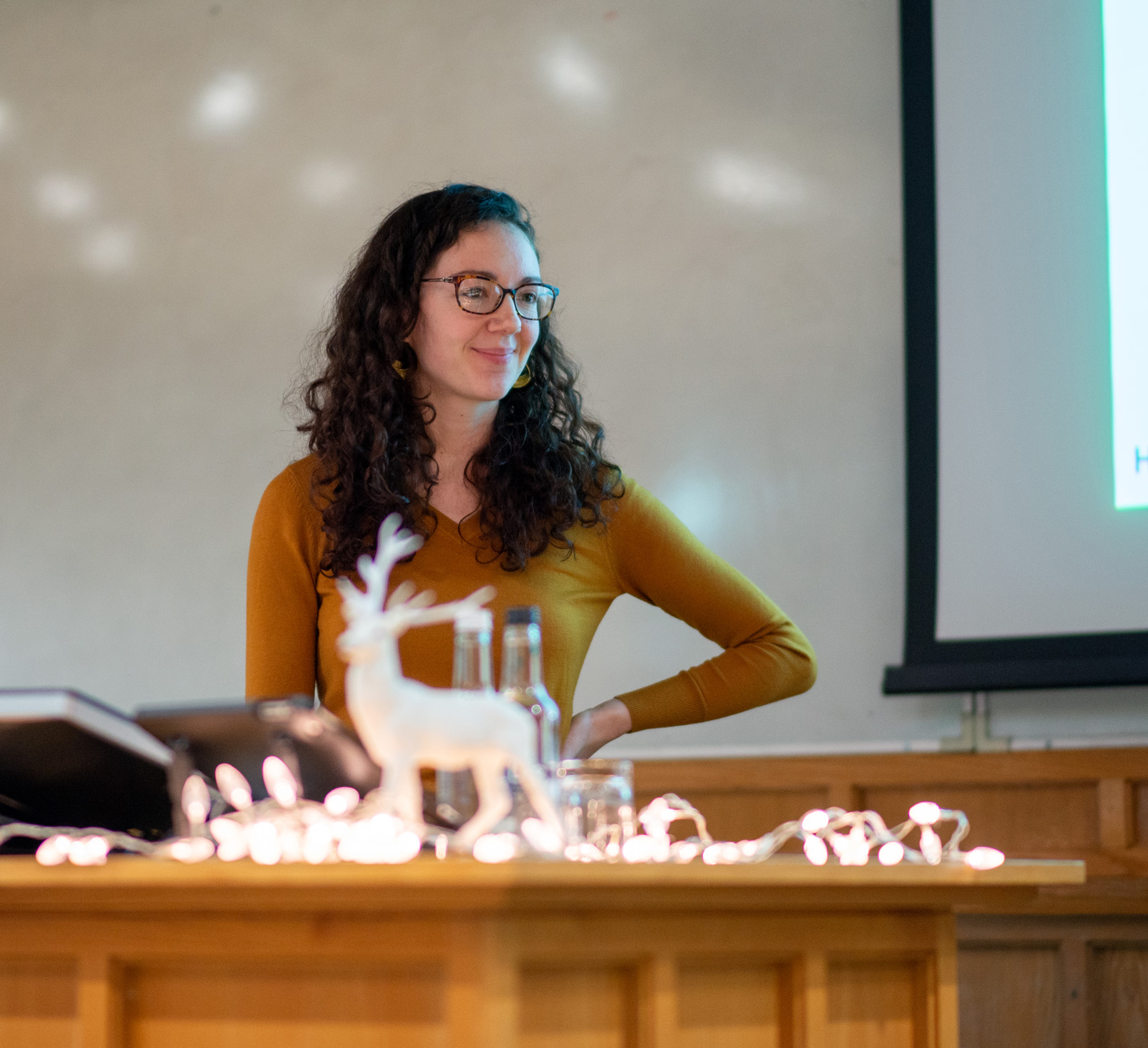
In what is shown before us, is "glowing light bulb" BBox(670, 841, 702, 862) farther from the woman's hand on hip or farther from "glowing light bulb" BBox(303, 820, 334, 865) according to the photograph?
the woman's hand on hip

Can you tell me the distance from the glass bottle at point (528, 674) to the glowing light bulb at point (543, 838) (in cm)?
17

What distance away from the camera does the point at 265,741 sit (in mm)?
908

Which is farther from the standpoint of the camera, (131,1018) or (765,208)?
(765,208)

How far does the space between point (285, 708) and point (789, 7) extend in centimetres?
234

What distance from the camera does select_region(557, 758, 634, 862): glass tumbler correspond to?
1050 millimetres

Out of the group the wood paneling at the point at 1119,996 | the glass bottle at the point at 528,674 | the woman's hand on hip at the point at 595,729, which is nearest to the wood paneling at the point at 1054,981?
the wood paneling at the point at 1119,996

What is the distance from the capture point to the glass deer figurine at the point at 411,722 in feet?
2.67

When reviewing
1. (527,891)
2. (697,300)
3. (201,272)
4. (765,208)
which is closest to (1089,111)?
(765,208)

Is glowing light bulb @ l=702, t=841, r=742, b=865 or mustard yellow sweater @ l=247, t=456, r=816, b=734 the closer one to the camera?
glowing light bulb @ l=702, t=841, r=742, b=865

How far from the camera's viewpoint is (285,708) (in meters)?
0.85

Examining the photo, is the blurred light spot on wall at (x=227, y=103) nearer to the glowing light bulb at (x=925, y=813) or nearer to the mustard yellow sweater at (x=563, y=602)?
the mustard yellow sweater at (x=563, y=602)

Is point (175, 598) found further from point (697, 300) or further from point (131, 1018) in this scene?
point (131, 1018)

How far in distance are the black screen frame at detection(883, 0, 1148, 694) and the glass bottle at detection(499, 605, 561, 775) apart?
151 centimetres

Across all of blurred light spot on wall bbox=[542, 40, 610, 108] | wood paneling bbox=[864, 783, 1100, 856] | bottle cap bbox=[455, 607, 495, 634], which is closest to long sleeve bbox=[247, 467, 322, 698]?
bottle cap bbox=[455, 607, 495, 634]
